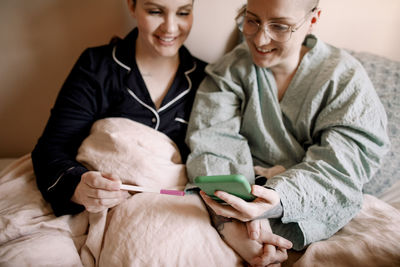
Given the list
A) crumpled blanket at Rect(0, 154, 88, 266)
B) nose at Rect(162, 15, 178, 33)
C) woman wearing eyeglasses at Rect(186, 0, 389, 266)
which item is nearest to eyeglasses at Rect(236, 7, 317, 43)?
woman wearing eyeglasses at Rect(186, 0, 389, 266)

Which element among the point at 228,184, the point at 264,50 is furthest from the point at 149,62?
the point at 228,184

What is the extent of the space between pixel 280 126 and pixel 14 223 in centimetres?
90

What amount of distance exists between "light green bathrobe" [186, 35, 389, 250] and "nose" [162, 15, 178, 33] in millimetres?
228

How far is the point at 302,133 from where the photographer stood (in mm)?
1044

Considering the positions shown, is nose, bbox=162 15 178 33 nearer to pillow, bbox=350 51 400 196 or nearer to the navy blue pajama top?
the navy blue pajama top

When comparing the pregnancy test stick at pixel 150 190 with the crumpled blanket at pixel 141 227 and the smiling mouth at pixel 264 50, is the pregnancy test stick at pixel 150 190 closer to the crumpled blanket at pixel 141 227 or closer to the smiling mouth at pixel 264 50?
the crumpled blanket at pixel 141 227

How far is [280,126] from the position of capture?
3.41 ft

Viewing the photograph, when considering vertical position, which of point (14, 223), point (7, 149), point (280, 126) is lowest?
point (7, 149)

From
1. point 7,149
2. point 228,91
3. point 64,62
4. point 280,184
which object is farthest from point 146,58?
point 7,149

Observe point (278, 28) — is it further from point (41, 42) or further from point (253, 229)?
point (41, 42)

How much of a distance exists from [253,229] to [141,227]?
31cm

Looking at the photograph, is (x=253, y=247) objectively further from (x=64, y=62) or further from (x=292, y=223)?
(x=64, y=62)

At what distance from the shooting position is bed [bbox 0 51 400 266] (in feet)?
2.63

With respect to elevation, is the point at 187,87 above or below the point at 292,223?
above
